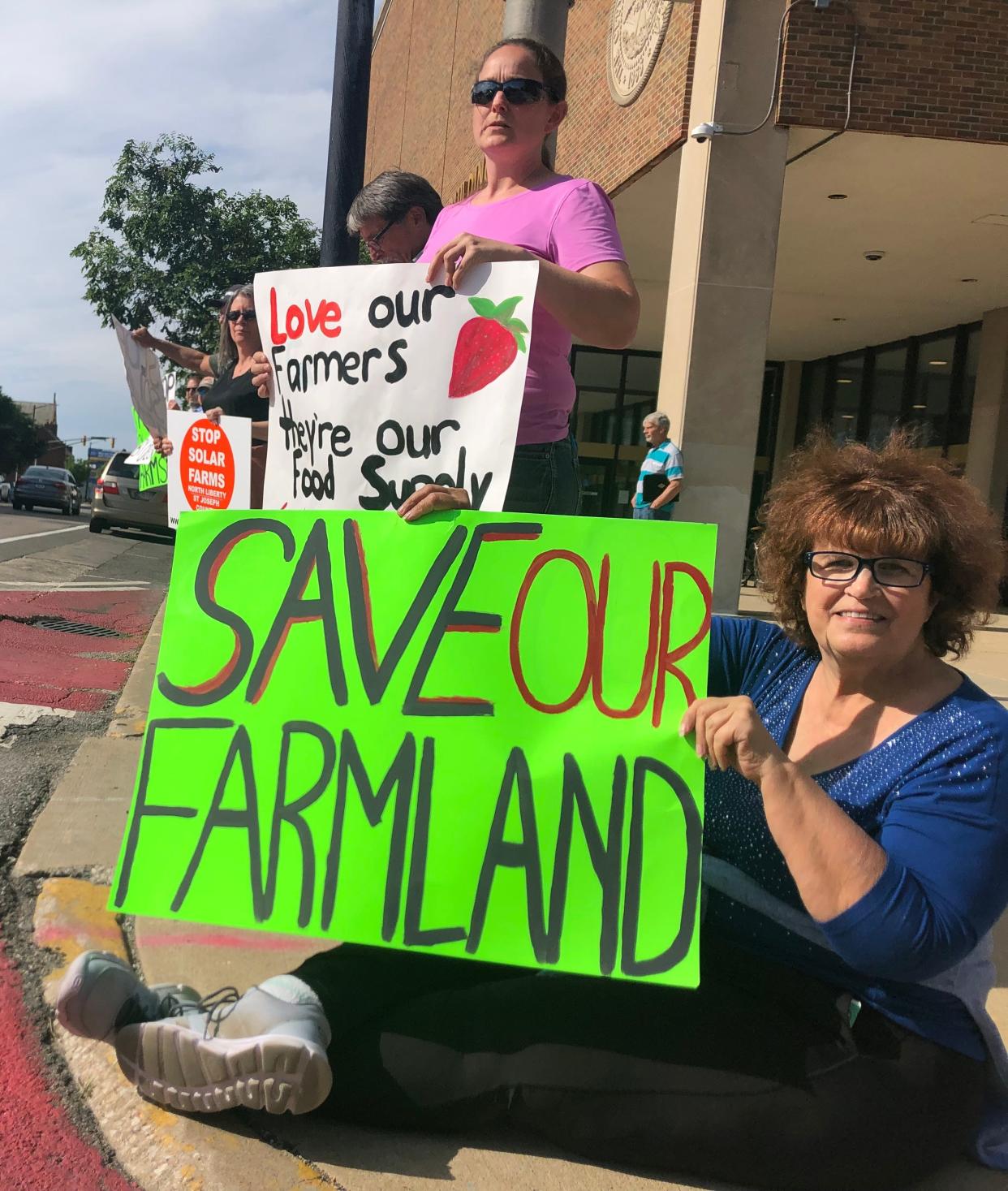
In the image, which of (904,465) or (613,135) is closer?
(904,465)

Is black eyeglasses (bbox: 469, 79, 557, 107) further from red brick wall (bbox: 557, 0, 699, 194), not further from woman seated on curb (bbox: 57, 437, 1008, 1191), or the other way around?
red brick wall (bbox: 557, 0, 699, 194)

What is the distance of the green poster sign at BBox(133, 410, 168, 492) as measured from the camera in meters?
4.98

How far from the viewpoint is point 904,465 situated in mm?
1866

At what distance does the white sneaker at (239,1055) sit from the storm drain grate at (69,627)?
20.2 ft

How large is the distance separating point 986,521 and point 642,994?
952 mm

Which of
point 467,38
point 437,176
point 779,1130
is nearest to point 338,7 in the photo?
point 779,1130

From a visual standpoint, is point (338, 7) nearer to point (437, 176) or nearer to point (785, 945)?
point (785, 945)

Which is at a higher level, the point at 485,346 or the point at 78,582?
the point at 485,346

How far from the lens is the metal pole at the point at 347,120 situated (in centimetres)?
517

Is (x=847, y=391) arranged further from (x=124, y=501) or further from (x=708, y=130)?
(x=124, y=501)

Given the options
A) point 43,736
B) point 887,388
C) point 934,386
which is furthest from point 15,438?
point 43,736

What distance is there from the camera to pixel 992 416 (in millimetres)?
16312

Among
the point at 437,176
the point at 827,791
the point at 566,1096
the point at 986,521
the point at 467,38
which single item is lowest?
the point at 566,1096

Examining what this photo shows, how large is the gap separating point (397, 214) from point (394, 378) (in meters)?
0.68
